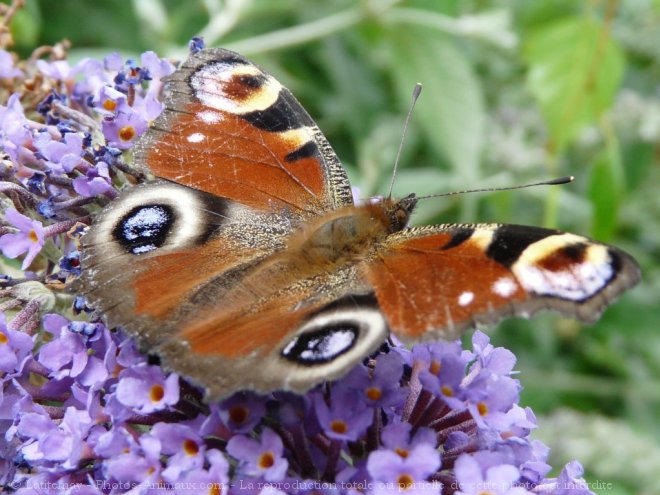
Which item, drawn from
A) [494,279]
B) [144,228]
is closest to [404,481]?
[494,279]

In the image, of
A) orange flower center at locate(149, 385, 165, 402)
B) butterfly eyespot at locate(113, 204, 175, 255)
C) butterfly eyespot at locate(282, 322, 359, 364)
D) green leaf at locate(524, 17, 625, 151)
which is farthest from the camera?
green leaf at locate(524, 17, 625, 151)

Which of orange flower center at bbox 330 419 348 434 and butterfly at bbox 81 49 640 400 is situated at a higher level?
butterfly at bbox 81 49 640 400

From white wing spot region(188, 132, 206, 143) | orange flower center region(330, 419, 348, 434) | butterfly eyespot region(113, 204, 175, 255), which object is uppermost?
white wing spot region(188, 132, 206, 143)

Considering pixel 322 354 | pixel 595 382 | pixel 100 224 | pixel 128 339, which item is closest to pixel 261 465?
pixel 322 354

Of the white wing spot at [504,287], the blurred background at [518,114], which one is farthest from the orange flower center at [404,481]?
the blurred background at [518,114]

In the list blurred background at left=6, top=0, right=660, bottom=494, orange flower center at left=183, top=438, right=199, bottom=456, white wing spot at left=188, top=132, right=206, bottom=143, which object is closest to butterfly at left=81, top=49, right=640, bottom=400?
white wing spot at left=188, top=132, right=206, bottom=143

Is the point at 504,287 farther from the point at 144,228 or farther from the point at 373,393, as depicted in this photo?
the point at 144,228

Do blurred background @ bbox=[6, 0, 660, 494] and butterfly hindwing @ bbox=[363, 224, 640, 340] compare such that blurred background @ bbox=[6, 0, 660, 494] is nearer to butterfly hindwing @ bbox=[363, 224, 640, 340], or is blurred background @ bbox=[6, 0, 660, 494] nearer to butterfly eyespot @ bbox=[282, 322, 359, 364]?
butterfly hindwing @ bbox=[363, 224, 640, 340]
